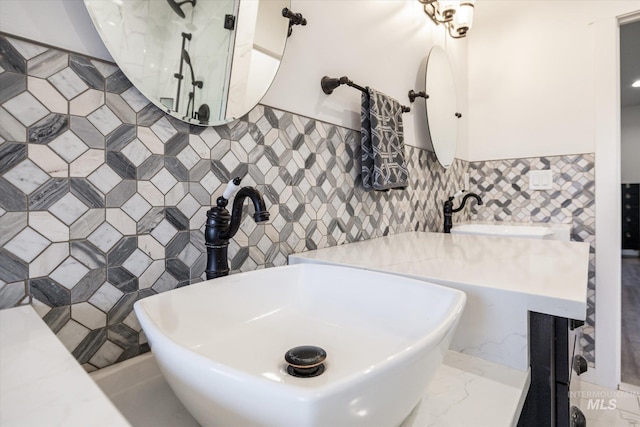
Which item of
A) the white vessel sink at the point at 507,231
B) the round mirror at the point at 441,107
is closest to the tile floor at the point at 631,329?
the white vessel sink at the point at 507,231

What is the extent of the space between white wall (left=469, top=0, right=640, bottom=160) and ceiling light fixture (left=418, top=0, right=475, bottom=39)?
0.50 meters

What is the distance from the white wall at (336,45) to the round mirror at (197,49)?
0.05m

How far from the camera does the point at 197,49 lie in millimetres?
779

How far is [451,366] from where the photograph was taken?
25.0 inches

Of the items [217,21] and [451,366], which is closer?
[451,366]

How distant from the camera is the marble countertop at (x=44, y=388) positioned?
262mm

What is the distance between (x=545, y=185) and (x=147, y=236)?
2242 mm

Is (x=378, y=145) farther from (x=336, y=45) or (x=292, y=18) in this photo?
(x=292, y=18)

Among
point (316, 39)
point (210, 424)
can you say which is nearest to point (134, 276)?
point (210, 424)

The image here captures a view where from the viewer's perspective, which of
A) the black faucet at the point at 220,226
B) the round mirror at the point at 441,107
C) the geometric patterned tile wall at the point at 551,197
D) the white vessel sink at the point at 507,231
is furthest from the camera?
the geometric patterned tile wall at the point at 551,197

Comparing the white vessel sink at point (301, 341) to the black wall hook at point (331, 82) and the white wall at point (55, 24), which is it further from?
the black wall hook at point (331, 82)

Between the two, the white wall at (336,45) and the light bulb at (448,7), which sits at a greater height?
Answer: the light bulb at (448,7)

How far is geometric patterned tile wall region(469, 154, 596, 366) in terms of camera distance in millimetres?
1836

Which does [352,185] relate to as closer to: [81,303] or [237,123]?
[237,123]
